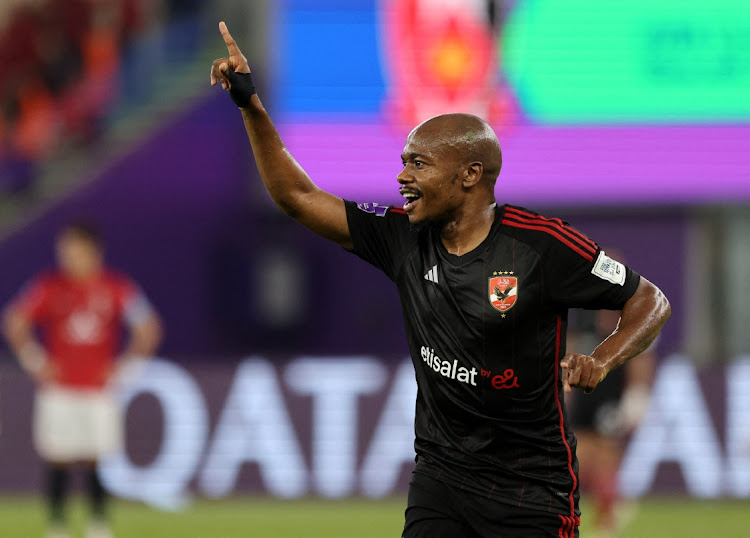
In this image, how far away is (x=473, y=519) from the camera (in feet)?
14.3

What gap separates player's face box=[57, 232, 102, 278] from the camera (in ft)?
31.6

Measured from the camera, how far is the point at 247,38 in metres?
15.5

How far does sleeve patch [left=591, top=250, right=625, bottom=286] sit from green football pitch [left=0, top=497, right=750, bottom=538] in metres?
5.08

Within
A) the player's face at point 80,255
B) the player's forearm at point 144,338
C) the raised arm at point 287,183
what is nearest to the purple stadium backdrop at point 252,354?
the player's forearm at point 144,338

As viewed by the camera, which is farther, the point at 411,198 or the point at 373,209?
the point at 373,209

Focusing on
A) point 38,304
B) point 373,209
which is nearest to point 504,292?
point 373,209

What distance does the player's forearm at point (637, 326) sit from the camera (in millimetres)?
4312

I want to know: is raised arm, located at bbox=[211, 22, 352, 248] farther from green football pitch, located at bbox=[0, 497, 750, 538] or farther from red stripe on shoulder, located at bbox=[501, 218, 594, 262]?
green football pitch, located at bbox=[0, 497, 750, 538]

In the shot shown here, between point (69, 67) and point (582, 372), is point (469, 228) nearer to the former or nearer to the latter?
point (582, 372)

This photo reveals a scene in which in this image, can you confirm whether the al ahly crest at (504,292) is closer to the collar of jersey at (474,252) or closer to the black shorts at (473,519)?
the collar of jersey at (474,252)

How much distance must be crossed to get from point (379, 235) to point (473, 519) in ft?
3.41

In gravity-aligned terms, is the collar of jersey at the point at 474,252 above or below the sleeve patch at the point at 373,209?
below

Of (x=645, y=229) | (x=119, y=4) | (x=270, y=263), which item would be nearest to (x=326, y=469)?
(x=270, y=263)

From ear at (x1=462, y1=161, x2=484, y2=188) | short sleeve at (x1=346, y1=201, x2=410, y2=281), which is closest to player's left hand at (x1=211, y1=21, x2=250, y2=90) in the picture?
short sleeve at (x1=346, y1=201, x2=410, y2=281)
